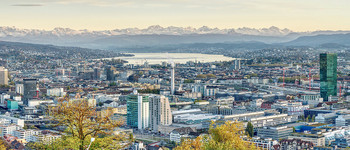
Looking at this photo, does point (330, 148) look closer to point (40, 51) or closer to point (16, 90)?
point (16, 90)

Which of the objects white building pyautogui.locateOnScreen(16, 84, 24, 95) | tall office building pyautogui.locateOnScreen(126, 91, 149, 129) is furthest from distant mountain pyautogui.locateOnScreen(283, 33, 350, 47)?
tall office building pyautogui.locateOnScreen(126, 91, 149, 129)

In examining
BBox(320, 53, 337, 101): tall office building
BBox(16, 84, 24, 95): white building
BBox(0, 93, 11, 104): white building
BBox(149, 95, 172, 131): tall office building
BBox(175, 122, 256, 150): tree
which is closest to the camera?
BBox(175, 122, 256, 150): tree

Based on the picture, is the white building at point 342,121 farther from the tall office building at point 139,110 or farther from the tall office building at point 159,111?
the tall office building at point 139,110

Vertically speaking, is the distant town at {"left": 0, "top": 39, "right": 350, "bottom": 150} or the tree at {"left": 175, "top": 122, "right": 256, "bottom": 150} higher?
the tree at {"left": 175, "top": 122, "right": 256, "bottom": 150}

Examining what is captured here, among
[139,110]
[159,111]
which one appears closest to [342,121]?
[159,111]

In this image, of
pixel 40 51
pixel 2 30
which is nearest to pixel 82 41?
pixel 2 30

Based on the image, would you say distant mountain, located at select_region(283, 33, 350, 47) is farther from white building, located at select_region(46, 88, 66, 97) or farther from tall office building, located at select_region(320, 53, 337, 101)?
white building, located at select_region(46, 88, 66, 97)
